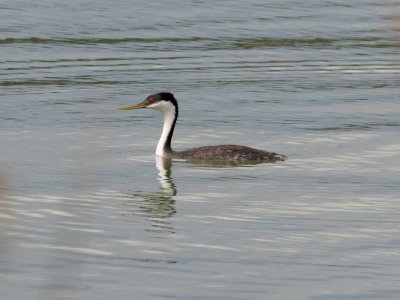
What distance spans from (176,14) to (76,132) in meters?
11.3

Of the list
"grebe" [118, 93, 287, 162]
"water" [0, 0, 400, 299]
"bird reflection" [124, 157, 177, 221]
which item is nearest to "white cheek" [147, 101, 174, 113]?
"grebe" [118, 93, 287, 162]

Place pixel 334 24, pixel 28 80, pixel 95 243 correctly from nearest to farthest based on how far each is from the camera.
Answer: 1. pixel 95 243
2. pixel 28 80
3. pixel 334 24

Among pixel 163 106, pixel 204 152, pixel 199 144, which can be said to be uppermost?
pixel 163 106

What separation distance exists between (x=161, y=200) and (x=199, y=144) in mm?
4488

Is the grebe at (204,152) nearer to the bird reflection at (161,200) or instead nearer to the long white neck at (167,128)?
the long white neck at (167,128)

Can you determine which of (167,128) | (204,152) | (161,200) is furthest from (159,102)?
(161,200)

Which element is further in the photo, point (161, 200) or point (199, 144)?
point (199, 144)

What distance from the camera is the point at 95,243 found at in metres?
13.1

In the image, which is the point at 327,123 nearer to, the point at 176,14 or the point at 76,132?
the point at 76,132

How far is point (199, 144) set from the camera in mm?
20438

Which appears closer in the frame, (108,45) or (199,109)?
(199,109)

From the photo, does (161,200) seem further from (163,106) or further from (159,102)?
(159,102)

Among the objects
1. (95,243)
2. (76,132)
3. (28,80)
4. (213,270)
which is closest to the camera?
Result: (213,270)

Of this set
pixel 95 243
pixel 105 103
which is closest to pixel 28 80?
pixel 105 103
